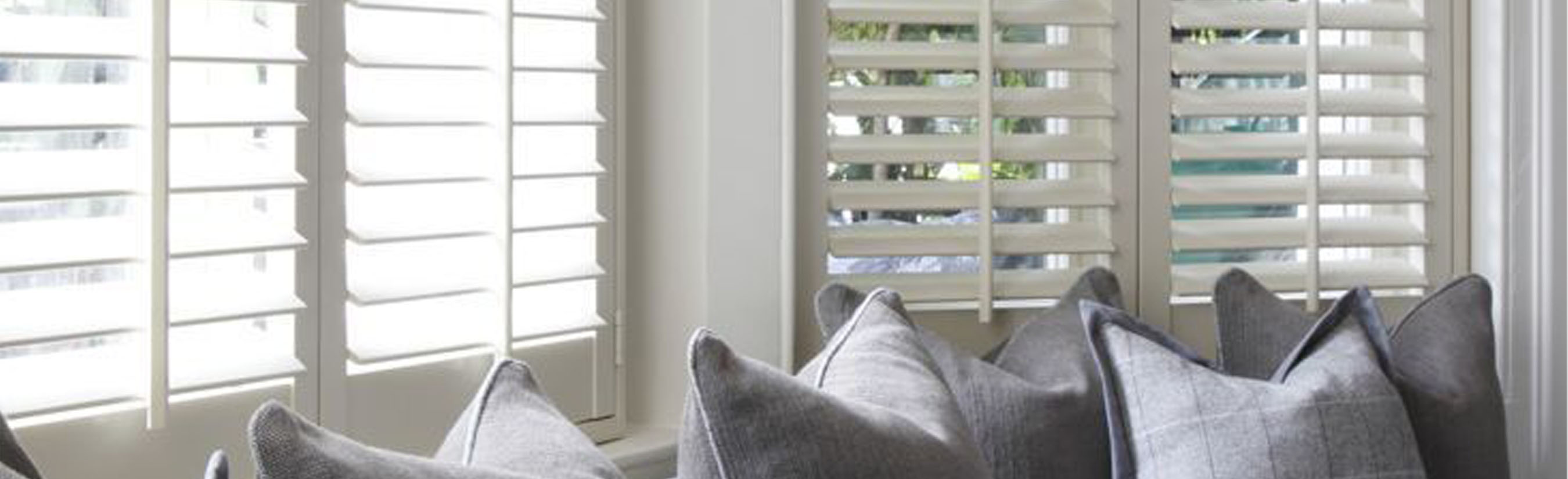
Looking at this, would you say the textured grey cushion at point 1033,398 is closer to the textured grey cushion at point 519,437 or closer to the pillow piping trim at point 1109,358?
the pillow piping trim at point 1109,358

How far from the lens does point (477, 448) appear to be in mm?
1507

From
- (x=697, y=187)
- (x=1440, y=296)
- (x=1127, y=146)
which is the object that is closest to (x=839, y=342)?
(x=697, y=187)

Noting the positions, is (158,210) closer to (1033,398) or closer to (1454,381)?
(1033,398)

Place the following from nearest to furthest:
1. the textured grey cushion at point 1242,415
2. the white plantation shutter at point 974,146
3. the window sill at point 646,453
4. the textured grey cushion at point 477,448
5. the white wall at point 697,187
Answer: the textured grey cushion at point 477,448 → the textured grey cushion at point 1242,415 → the window sill at point 646,453 → the white wall at point 697,187 → the white plantation shutter at point 974,146

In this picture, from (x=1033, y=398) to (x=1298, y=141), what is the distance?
25.4 inches

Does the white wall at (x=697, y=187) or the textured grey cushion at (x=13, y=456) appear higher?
the white wall at (x=697, y=187)

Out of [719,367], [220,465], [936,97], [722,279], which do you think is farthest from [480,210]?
[220,465]

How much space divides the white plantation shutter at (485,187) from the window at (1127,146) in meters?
0.32

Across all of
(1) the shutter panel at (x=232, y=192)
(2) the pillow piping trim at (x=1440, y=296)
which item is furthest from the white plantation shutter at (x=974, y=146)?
(1) the shutter panel at (x=232, y=192)

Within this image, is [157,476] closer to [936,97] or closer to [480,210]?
[480,210]

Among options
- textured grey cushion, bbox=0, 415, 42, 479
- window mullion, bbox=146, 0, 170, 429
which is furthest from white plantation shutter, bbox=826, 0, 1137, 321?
textured grey cushion, bbox=0, 415, 42, 479

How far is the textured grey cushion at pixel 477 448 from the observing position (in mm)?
1200

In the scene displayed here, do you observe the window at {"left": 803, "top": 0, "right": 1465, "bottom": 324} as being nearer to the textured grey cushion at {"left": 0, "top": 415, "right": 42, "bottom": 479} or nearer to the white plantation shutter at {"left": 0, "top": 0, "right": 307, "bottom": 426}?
the white plantation shutter at {"left": 0, "top": 0, "right": 307, "bottom": 426}

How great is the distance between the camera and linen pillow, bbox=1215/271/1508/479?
253cm
